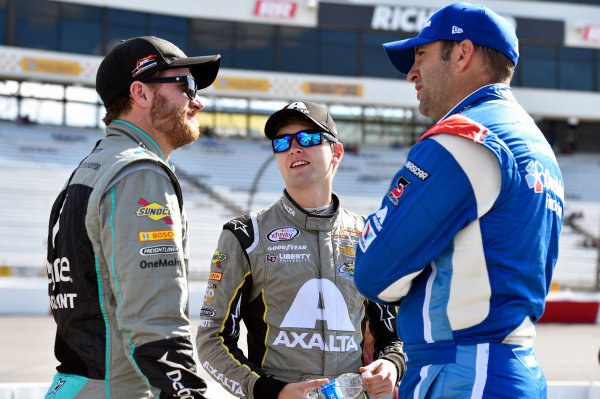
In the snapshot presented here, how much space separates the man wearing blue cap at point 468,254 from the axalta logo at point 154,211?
23.6 inches

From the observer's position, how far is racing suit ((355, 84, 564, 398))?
1.93m

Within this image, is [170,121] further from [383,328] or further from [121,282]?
[383,328]

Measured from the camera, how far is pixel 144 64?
7.53 ft

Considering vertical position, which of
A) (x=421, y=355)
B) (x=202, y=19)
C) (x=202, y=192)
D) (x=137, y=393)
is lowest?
(x=202, y=192)

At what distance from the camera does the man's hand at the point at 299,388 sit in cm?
249

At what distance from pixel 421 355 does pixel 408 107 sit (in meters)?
28.8

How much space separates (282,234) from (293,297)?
0.29 m

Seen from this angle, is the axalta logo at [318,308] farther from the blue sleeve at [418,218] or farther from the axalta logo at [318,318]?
the blue sleeve at [418,218]

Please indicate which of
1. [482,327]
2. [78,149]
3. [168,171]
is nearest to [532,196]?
[482,327]

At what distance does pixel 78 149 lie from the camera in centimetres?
2500

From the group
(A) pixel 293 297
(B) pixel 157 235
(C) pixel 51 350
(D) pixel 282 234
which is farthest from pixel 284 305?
(C) pixel 51 350

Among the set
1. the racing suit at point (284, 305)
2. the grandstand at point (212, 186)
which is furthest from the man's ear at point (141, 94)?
the grandstand at point (212, 186)

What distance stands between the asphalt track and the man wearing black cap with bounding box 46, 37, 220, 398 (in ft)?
19.9

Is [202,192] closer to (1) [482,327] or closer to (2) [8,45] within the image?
(2) [8,45]
